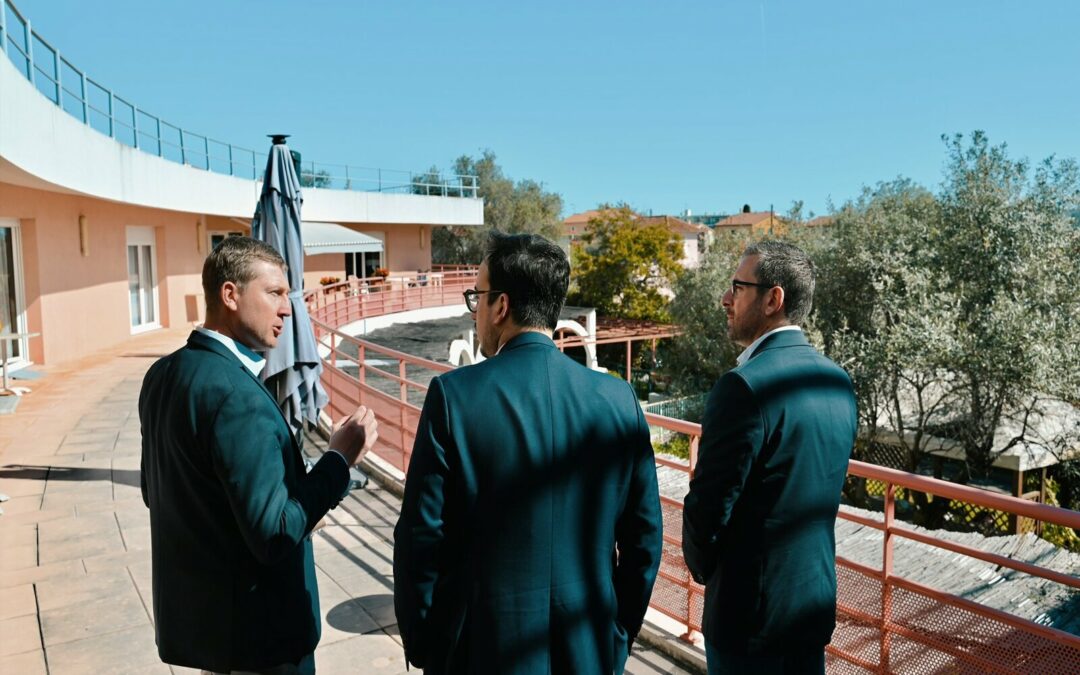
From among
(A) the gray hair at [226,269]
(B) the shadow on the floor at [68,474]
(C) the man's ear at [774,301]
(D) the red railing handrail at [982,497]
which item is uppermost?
(A) the gray hair at [226,269]

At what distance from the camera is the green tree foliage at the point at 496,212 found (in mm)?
46500

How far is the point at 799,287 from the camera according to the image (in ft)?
7.13

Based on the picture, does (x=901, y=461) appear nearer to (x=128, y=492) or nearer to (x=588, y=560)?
(x=128, y=492)

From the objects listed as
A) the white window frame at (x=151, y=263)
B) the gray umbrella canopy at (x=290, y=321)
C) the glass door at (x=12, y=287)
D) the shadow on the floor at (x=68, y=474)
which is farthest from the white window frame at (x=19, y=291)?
the gray umbrella canopy at (x=290, y=321)

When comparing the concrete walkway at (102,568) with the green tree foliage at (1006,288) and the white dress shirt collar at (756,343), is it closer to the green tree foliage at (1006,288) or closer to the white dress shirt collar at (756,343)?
the white dress shirt collar at (756,343)

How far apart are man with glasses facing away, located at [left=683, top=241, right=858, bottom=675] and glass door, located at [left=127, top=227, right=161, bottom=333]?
16.8 meters

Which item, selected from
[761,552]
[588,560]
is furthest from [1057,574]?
[588,560]

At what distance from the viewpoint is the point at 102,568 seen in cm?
415

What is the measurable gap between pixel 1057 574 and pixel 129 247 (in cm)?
1823

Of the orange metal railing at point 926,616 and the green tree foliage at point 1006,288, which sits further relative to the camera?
the green tree foliage at point 1006,288

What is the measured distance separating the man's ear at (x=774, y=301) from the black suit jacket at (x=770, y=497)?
0.15 m

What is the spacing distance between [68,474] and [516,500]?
5703 millimetres

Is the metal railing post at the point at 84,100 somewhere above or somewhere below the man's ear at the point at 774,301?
above

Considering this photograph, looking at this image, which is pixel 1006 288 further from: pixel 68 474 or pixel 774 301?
pixel 68 474
